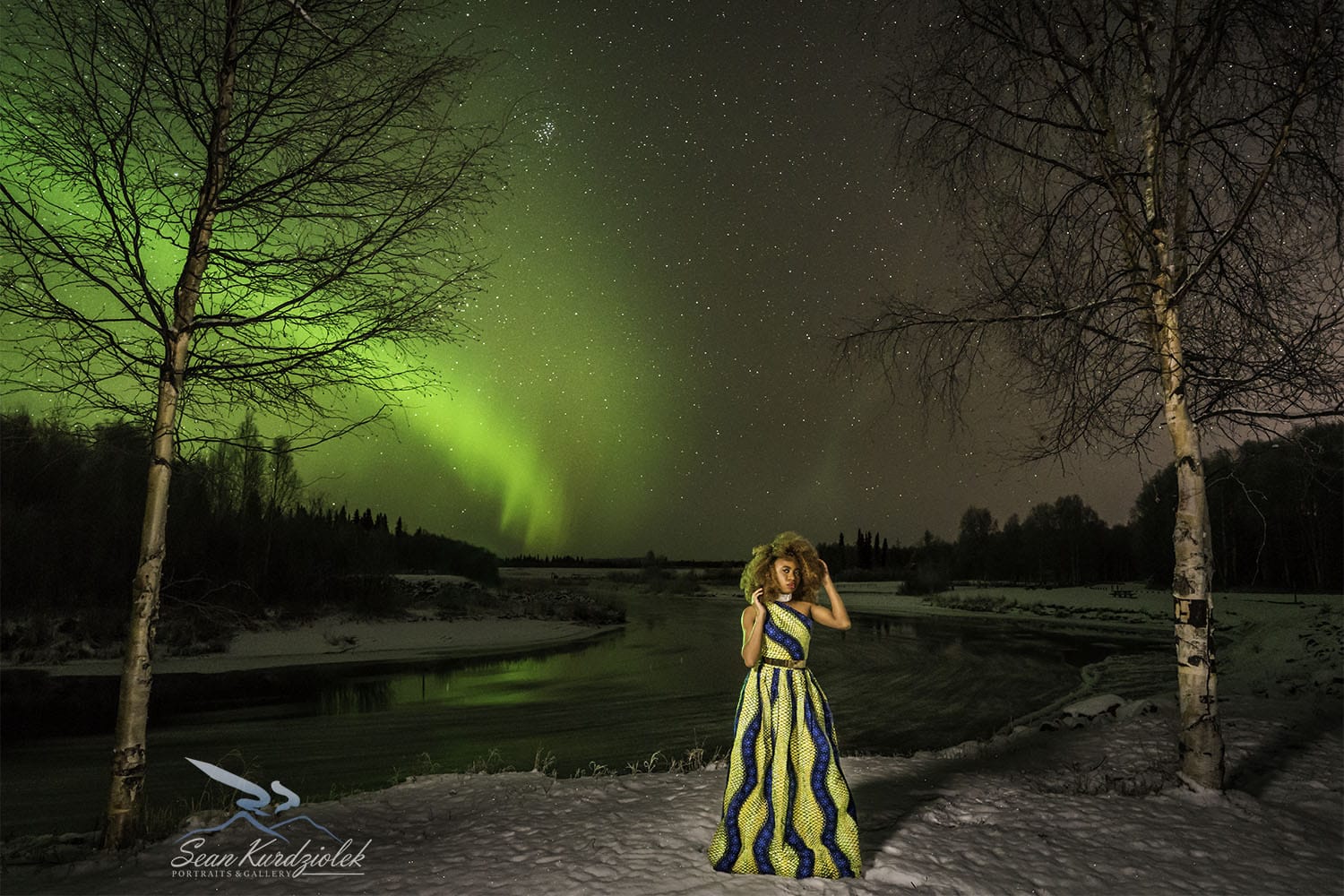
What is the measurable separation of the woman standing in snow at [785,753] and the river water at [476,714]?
13.2ft

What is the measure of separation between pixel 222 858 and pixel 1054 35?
926 centimetres

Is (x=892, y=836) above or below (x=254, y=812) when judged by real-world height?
above

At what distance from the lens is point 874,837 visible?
545cm

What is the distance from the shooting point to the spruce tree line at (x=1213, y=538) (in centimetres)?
755

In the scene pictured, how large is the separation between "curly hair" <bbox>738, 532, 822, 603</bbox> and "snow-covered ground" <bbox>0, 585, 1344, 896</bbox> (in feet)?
5.60

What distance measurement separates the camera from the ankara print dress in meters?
4.66

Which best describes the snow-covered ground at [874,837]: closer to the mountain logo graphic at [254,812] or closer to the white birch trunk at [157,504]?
the mountain logo graphic at [254,812]

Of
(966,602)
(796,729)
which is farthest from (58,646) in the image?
(966,602)

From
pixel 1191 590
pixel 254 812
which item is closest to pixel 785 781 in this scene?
pixel 1191 590

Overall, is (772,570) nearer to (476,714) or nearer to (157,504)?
(157,504)

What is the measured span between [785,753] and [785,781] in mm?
168

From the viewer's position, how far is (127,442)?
650 cm

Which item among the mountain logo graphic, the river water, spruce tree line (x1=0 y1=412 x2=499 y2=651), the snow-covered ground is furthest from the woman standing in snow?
spruce tree line (x1=0 y1=412 x2=499 y2=651)

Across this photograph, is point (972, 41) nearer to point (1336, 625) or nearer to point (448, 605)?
point (1336, 625)
